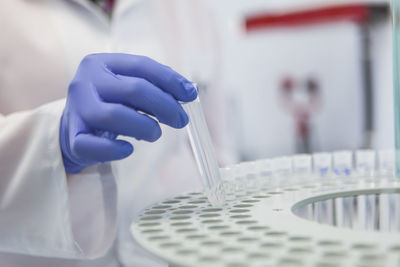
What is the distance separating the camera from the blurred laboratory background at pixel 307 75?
8.61ft

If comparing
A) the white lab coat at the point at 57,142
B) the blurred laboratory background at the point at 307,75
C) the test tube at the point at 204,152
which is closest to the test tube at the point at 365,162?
the test tube at the point at 204,152

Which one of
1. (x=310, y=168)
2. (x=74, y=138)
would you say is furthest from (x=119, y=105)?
(x=310, y=168)

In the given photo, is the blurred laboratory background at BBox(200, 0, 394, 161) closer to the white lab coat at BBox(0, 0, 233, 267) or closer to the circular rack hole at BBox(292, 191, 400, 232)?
the white lab coat at BBox(0, 0, 233, 267)

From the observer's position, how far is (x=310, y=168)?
74 centimetres

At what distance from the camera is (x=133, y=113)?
56 centimetres

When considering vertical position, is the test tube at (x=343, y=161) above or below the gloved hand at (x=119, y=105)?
below

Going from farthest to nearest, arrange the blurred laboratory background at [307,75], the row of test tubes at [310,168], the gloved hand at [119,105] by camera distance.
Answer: the blurred laboratory background at [307,75], the row of test tubes at [310,168], the gloved hand at [119,105]

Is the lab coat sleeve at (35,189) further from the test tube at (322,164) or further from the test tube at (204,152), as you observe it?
the test tube at (322,164)

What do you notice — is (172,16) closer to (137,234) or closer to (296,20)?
(137,234)

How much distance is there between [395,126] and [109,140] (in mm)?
395

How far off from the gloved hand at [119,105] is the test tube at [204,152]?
2cm

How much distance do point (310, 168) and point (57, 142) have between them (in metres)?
0.37

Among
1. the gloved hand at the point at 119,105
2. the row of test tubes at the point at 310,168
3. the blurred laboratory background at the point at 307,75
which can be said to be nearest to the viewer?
the gloved hand at the point at 119,105

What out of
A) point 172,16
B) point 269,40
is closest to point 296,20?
point 269,40
